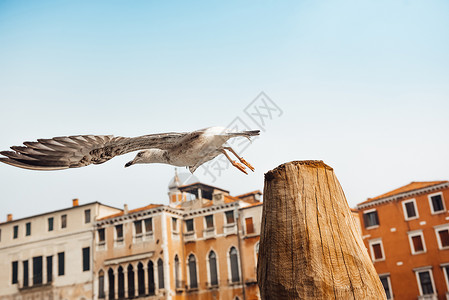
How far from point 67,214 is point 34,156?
36738 mm

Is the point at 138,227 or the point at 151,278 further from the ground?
the point at 138,227

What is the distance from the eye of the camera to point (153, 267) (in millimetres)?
35000

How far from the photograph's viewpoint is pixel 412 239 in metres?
32.8

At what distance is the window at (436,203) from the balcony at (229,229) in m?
14.1

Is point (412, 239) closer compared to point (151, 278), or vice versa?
point (412, 239)

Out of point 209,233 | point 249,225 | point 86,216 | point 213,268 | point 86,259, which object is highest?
point 86,216

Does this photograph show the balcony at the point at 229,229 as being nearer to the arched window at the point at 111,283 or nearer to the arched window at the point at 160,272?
the arched window at the point at 160,272

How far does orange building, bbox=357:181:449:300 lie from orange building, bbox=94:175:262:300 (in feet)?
29.7

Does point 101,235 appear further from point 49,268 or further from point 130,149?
point 130,149

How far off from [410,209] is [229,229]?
13.2 meters

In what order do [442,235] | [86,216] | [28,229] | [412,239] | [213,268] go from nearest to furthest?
[442,235]
[412,239]
[213,268]
[86,216]
[28,229]

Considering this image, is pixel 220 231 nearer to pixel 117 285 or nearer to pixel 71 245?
pixel 117 285


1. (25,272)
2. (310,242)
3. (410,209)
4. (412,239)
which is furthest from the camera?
(25,272)

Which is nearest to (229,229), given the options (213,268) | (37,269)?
(213,268)
